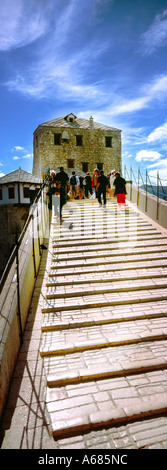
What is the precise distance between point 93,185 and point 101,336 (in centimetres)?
1072

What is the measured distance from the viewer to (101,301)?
5383mm

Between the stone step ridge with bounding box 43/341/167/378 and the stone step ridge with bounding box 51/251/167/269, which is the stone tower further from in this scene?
the stone step ridge with bounding box 43/341/167/378

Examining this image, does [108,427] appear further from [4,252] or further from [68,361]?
[4,252]

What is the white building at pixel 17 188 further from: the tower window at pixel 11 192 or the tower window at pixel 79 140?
the tower window at pixel 79 140

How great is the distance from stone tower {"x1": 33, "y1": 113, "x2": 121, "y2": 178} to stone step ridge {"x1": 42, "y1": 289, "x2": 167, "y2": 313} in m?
28.9

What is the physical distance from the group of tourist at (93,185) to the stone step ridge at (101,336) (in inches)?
A: 240

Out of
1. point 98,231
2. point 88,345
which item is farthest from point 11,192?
point 88,345

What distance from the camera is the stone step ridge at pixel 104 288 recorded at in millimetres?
5676

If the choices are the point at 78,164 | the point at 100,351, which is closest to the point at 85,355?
the point at 100,351

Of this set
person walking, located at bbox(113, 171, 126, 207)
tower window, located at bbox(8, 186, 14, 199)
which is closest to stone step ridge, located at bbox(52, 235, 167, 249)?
person walking, located at bbox(113, 171, 126, 207)

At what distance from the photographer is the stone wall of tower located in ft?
108

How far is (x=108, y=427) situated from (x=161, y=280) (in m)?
3.78

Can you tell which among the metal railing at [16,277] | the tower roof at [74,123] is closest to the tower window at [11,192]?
the tower roof at [74,123]

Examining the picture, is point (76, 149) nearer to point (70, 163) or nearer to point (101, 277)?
point (70, 163)
